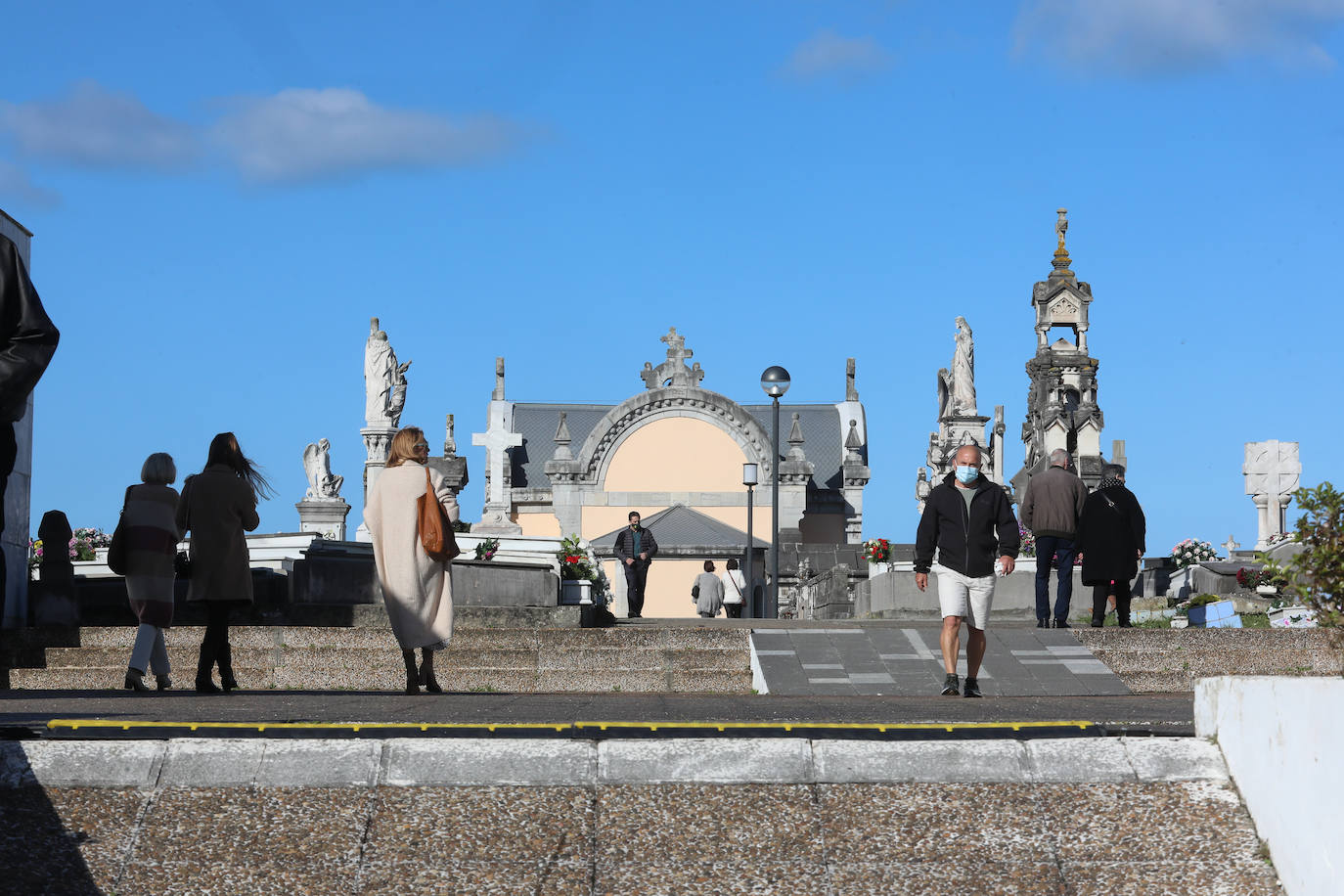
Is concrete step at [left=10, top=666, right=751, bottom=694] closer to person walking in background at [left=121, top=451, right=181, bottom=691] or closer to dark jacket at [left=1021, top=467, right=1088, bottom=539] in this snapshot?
person walking in background at [left=121, top=451, right=181, bottom=691]

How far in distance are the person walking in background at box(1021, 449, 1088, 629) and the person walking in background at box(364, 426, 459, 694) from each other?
7.32 meters

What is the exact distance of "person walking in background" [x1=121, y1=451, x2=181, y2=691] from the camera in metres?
11.0

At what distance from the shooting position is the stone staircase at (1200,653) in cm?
1330

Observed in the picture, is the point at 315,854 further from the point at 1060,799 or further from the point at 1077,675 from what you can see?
the point at 1077,675

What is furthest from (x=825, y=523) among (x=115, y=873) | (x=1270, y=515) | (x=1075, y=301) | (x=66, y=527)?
(x=115, y=873)

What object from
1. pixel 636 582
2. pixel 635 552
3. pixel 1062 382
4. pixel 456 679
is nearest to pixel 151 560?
pixel 456 679

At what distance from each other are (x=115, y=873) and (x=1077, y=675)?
9029mm

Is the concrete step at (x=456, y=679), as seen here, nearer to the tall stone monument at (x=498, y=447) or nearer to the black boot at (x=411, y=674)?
the black boot at (x=411, y=674)

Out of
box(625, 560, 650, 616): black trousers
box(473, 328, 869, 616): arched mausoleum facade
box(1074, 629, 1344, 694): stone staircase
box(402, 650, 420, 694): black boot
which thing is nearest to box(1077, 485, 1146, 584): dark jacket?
box(1074, 629, 1344, 694): stone staircase

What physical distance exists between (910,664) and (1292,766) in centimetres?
818

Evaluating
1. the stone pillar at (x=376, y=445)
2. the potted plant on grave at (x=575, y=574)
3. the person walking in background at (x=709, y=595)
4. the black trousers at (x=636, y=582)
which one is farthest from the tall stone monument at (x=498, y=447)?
the potted plant on grave at (x=575, y=574)

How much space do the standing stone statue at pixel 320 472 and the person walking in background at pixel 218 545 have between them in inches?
1551

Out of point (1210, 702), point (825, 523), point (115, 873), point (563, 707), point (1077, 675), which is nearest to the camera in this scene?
point (115, 873)

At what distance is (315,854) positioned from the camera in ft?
17.8
